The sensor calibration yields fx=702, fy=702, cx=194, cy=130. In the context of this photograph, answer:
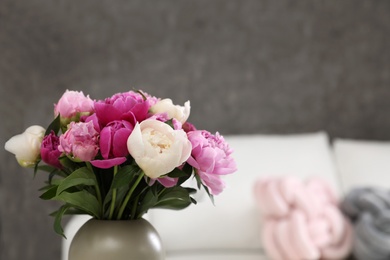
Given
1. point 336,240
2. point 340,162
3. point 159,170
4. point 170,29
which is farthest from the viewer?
point 170,29

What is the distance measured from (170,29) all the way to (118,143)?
2046 millimetres

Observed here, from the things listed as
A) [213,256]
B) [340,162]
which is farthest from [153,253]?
[340,162]

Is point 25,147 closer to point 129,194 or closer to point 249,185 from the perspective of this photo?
point 129,194

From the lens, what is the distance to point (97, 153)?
96cm

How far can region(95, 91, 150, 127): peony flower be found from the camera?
0.98 meters

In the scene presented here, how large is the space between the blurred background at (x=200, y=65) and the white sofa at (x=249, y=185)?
1.09 ft

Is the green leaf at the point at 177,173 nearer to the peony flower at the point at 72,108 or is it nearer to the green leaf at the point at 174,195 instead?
the green leaf at the point at 174,195

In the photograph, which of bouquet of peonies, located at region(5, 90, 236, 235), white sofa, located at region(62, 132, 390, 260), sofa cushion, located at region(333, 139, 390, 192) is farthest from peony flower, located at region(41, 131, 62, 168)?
sofa cushion, located at region(333, 139, 390, 192)

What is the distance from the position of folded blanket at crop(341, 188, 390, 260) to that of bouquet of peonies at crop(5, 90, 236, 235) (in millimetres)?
1224

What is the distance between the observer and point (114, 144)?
944 mm

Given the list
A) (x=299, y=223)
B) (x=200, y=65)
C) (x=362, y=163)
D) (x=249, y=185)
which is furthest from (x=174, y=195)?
(x=200, y=65)

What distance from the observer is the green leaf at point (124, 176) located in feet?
3.09

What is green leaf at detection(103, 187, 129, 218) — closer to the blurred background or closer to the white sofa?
the white sofa

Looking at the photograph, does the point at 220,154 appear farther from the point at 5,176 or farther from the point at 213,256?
the point at 5,176
